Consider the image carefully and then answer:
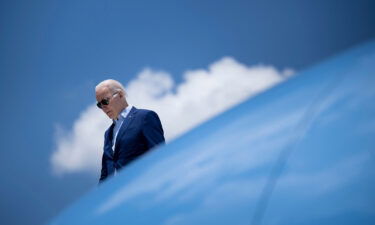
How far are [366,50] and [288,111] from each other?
0.45m

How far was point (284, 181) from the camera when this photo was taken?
943 mm

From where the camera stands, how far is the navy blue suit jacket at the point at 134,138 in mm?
2803

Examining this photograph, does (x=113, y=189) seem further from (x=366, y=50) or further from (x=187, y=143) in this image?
(x=366, y=50)

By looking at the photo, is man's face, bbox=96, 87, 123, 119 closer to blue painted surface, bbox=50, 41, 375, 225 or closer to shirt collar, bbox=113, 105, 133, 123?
shirt collar, bbox=113, 105, 133, 123

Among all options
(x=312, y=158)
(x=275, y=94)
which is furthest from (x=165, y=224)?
(x=275, y=94)

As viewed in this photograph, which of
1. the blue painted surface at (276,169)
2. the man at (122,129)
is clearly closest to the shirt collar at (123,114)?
the man at (122,129)

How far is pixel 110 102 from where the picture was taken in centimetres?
302

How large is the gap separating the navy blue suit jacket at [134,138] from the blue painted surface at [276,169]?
1.35 meters

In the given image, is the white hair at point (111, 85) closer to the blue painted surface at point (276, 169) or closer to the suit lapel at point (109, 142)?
the suit lapel at point (109, 142)

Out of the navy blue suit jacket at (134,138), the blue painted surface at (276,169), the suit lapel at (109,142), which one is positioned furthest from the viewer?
the suit lapel at (109,142)

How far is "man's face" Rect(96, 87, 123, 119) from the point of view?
3.01m

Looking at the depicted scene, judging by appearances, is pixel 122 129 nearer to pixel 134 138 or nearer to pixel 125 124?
pixel 125 124

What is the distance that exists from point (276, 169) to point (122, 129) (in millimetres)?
2042

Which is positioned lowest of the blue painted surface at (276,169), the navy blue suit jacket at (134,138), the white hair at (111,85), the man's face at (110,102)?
the blue painted surface at (276,169)
